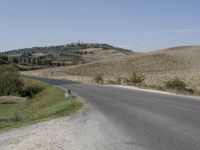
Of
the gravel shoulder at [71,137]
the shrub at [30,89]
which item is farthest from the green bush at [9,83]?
the gravel shoulder at [71,137]

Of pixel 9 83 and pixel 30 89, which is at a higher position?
pixel 9 83

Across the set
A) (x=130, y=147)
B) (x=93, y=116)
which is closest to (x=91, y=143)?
(x=130, y=147)

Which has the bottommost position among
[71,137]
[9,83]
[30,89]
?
[30,89]

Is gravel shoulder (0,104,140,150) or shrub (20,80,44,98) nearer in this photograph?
gravel shoulder (0,104,140,150)

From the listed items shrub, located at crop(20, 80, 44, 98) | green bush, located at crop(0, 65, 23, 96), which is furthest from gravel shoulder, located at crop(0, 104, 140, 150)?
green bush, located at crop(0, 65, 23, 96)

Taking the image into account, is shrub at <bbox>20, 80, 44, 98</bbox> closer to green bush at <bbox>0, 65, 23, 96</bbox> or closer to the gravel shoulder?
green bush at <bbox>0, 65, 23, 96</bbox>

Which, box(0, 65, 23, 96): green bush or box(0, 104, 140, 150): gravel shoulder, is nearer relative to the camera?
box(0, 104, 140, 150): gravel shoulder

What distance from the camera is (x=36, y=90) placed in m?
63.6

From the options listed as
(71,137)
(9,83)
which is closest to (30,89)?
(9,83)

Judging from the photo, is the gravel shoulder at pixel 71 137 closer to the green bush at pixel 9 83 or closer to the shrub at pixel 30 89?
the shrub at pixel 30 89

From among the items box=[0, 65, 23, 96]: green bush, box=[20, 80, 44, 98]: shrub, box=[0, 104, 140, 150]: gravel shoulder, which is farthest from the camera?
box=[0, 65, 23, 96]: green bush

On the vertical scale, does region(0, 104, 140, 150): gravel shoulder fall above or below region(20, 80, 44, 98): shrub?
above

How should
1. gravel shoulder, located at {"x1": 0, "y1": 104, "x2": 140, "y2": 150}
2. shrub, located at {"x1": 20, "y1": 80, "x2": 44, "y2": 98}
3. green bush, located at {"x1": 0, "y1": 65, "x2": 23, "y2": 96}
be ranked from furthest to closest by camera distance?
green bush, located at {"x1": 0, "y1": 65, "x2": 23, "y2": 96} < shrub, located at {"x1": 20, "y1": 80, "x2": 44, "y2": 98} < gravel shoulder, located at {"x1": 0, "y1": 104, "x2": 140, "y2": 150}

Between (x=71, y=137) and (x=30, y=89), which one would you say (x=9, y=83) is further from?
(x=71, y=137)
